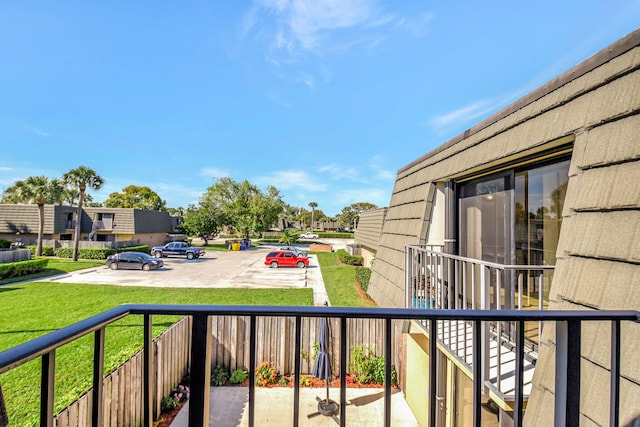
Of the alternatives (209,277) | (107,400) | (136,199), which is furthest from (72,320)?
(136,199)

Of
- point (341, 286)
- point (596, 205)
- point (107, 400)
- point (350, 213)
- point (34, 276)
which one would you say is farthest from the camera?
point (350, 213)

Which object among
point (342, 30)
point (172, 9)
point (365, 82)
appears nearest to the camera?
point (172, 9)

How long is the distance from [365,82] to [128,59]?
694 cm

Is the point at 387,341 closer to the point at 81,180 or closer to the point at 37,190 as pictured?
the point at 81,180

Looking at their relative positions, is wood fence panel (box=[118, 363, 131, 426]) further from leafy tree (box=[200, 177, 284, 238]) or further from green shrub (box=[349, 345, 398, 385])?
leafy tree (box=[200, 177, 284, 238])

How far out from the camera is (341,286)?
1165 centimetres

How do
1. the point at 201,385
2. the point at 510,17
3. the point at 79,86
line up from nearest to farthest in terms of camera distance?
1. the point at 201,385
2. the point at 510,17
3. the point at 79,86

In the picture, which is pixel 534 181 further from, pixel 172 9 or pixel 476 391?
pixel 172 9

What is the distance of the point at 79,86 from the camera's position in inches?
405

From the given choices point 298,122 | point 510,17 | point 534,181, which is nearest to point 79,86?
point 298,122

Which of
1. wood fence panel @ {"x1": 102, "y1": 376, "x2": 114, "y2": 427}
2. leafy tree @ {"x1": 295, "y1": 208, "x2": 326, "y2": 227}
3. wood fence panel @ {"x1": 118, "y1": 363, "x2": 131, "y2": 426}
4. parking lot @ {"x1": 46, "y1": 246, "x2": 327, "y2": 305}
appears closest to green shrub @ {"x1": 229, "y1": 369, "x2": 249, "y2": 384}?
wood fence panel @ {"x1": 118, "y1": 363, "x2": 131, "y2": 426}

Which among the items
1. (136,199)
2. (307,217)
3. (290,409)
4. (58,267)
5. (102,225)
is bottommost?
(290,409)

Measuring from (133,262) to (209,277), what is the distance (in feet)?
18.5

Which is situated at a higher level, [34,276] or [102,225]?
[102,225]
